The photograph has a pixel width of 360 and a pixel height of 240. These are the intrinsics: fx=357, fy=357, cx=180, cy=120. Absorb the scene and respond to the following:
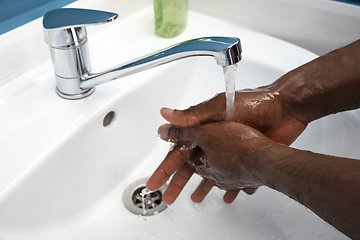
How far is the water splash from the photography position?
40 centimetres

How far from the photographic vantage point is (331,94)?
51 cm

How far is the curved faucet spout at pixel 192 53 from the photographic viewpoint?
0.38 meters

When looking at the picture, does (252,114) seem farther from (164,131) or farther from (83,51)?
(83,51)

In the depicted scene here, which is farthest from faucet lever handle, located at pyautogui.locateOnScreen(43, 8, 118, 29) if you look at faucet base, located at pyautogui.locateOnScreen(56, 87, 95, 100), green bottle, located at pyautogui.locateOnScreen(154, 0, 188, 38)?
green bottle, located at pyautogui.locateOnScreen(154, 0, 188, 38)

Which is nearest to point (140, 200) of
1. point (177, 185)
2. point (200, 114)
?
point (177, 185)

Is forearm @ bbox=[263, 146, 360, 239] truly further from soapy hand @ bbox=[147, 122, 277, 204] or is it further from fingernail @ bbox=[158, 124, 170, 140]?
fingernail @ bbox=[158, 124, 170, 140]

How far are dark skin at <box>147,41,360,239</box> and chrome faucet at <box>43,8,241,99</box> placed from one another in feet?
0.30

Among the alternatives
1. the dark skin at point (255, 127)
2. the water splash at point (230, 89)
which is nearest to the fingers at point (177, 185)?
the dark skin at point (255, 127)

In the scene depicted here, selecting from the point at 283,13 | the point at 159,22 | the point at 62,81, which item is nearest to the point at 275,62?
the point at 283,13

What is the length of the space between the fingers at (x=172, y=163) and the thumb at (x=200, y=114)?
5 cm

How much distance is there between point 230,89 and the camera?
0.44 m

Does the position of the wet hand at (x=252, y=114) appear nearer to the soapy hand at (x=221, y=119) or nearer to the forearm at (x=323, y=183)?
the soapy hand at (x=221, y=119)

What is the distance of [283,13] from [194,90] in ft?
0.74

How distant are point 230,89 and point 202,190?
196mm
